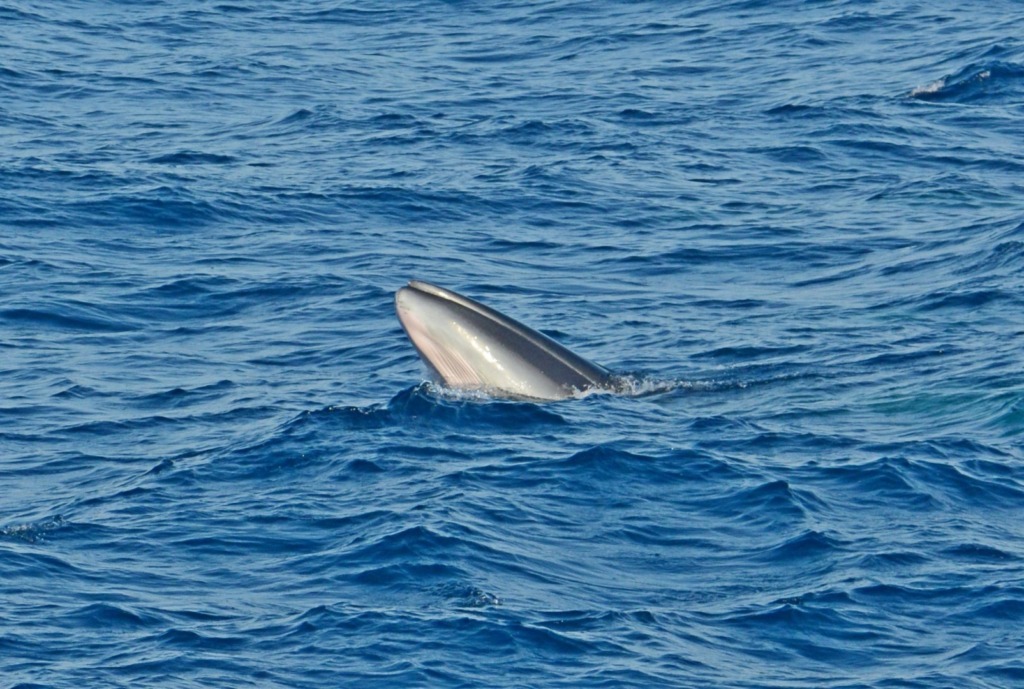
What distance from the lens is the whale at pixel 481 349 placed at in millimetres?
26375

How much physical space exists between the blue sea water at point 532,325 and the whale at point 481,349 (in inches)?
13.7

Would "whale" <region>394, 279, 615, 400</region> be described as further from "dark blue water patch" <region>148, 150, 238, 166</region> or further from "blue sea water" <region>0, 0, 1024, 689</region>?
"dark blue water patch" <region>148, 150, 238, 166</region>

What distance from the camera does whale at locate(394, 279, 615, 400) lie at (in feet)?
86.5

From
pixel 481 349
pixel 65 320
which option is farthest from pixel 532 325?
pixel 65 320

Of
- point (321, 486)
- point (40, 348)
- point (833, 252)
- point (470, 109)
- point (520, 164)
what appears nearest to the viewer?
point (321, 486)

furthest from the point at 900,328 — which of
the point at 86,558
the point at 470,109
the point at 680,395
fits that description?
the point at 470,109

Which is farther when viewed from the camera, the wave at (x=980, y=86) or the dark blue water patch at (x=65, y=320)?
the wave at (x=980, y=86)

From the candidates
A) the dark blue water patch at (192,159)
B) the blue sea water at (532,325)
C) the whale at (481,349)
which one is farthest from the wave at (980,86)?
the whale at (481,349)

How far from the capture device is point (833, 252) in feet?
121

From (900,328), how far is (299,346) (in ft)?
31.2

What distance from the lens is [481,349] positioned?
2664cm

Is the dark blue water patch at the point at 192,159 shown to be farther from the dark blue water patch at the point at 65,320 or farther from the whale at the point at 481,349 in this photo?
A: the whale at the point at 481,349

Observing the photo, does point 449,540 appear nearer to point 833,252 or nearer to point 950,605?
point 950,605

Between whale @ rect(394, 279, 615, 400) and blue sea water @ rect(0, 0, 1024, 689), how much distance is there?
1.14ft
